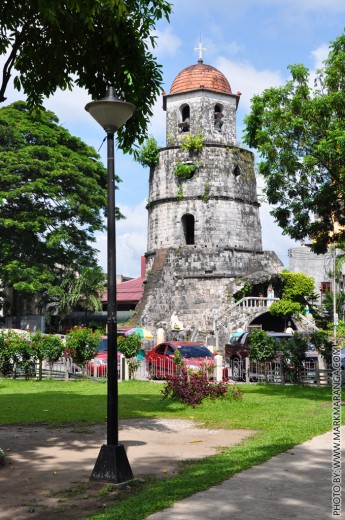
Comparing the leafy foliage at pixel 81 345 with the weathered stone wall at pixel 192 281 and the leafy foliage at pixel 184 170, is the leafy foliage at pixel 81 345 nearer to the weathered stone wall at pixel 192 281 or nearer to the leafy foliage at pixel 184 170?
the weathered stone wall at pixel 192 281

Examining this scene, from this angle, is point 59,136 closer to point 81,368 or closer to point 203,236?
point 203,236

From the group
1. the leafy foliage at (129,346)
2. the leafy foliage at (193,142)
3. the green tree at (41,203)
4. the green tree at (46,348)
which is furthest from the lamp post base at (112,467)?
the leafy foliage at (193,142)

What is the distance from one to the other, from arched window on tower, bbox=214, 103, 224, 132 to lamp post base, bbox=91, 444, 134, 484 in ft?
112

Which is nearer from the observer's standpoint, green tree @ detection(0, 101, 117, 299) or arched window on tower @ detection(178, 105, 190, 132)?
green tree @ detection(0, 101, 117, 299)

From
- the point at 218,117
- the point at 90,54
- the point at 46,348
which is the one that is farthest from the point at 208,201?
the point at 90,54

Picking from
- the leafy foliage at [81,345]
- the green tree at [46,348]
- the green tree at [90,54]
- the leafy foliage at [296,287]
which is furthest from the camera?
the leafy foliage at [296,287]

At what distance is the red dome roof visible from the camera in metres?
39.9

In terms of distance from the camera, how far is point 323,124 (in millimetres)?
16109

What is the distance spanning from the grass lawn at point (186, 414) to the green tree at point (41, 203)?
1299cm

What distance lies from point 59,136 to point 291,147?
23.1m

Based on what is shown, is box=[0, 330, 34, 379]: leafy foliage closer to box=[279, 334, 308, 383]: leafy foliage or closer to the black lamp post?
box=[279, 334, 308, 383]: leafy foliage

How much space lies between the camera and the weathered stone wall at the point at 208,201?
3841cm

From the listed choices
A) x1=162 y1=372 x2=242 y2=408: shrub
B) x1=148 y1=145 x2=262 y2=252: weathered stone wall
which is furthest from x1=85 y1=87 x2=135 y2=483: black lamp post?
x1=148 y1=145 x2=262 y2=252: weathered stone wall

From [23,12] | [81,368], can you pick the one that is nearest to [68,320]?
[81,368]
